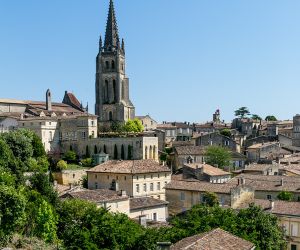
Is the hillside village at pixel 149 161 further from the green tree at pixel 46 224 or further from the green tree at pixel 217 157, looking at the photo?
the green tree at pixel 46 224

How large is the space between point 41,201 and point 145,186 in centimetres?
2055

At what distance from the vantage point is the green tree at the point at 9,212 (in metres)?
32.2

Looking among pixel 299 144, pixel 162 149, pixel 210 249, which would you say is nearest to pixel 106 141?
pixel 162 149

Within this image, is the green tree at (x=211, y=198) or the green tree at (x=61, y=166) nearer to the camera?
the green tree at (x=211, y=198)

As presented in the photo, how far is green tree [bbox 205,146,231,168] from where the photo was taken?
252ft

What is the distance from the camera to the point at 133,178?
56500 mm

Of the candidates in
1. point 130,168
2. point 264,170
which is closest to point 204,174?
point 264,170

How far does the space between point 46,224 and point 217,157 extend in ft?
149

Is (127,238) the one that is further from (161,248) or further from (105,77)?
(105,77)

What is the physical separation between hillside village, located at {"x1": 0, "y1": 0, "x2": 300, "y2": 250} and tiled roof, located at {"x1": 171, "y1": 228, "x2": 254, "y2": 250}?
0.07 m

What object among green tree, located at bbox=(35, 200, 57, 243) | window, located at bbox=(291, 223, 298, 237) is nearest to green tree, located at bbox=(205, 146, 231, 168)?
window, located at bbox=(291, 223, 298, 237)

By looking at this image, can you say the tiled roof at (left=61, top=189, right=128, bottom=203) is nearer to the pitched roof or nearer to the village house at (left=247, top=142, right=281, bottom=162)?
the pitched roof

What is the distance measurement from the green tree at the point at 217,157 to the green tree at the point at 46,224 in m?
43.6

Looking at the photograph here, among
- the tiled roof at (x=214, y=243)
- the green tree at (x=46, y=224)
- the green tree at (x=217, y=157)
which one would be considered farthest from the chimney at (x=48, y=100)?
the tiled roof at (x=214, y=243)
